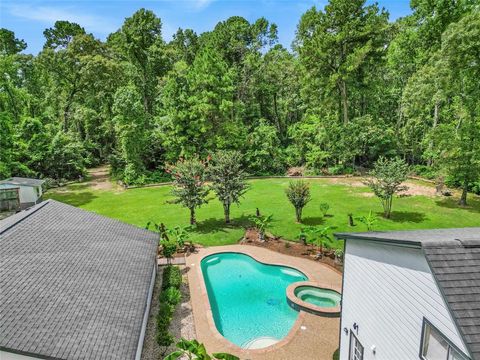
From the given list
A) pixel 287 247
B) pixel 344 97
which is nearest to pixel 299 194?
pixel 287 247

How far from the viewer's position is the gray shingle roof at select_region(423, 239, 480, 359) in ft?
19.2

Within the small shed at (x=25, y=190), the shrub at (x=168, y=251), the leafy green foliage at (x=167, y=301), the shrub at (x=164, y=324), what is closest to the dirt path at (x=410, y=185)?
the shrub at (x=168, y=251)

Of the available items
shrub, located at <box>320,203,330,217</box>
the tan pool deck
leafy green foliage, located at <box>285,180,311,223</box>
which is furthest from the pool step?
shrub, located at <box>320,203,330,217</box>

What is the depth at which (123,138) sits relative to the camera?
40.4 metres

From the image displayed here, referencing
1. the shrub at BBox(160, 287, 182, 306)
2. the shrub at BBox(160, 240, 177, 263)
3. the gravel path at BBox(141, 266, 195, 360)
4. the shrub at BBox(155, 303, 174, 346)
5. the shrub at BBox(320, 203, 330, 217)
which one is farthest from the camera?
the shrub at BBox(320, 203, 330, 217)

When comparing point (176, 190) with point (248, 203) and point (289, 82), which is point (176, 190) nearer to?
point (248, 203)

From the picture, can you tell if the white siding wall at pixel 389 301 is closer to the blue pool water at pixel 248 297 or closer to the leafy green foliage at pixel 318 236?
the blue pool water at pixel 248 297

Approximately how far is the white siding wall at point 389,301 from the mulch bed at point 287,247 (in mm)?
8587

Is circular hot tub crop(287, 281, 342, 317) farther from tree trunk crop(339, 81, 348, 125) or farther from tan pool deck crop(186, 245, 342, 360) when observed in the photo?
tree trunk crop(339, 81, 348, 125)

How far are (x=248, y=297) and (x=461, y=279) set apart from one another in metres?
11.9

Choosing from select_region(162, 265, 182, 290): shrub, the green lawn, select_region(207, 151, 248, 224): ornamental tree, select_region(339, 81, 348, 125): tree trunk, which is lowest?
select_region(162, 265, 182, 290): shrub

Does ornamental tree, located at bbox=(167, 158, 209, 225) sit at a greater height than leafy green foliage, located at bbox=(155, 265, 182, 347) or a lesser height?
greater

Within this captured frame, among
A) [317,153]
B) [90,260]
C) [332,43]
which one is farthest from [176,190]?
[332,43]

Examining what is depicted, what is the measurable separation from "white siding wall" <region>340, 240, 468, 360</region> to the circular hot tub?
339 cm
